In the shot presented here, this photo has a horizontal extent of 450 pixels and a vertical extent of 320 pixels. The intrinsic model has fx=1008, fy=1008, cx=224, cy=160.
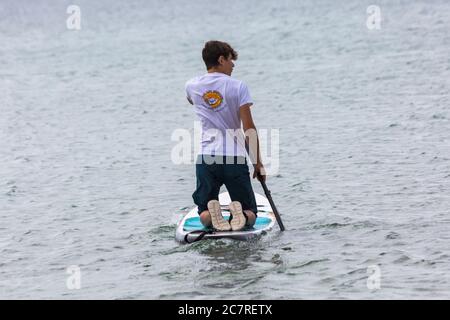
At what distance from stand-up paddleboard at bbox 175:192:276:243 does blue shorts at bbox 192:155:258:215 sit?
257 millimetres

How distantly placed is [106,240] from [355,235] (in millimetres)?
2949

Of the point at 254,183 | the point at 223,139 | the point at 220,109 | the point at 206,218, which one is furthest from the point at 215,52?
the point at 254,183

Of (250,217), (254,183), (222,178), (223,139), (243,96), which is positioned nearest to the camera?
(243,96)

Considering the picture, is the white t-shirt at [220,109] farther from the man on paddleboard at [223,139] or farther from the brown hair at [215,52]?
the brown hair at [215,52]

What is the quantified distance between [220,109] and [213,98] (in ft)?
0.44

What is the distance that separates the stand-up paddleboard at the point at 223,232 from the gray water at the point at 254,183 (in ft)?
0.36

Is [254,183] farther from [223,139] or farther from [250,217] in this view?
A: [223,139]

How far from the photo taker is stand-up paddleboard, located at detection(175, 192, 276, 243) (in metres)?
10.8

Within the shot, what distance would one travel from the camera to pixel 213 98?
10.4m

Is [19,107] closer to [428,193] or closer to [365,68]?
[365,68]

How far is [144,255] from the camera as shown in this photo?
36.3 ft

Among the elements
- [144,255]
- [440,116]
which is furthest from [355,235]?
[440,116]

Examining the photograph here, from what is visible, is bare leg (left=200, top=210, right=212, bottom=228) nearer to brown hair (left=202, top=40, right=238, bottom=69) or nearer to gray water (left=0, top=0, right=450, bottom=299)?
gray water (left=0, top=0, right=450, bottom=299)

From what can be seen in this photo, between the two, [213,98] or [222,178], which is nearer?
[213,98]
